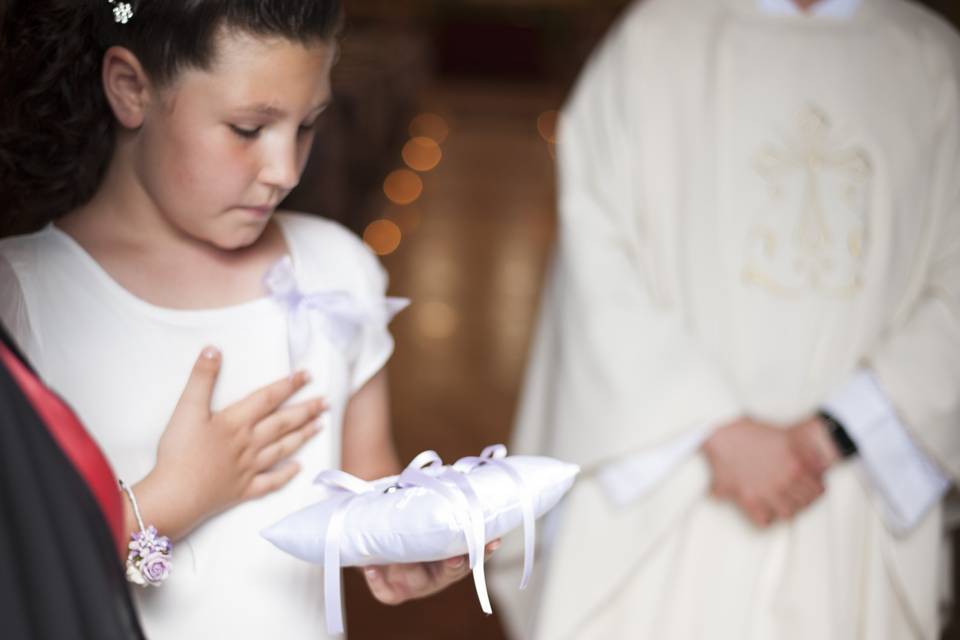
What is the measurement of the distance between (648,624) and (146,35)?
5.28 ft

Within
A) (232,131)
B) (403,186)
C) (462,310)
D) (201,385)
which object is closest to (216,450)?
(201,385)

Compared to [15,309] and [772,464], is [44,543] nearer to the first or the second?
[15,309]

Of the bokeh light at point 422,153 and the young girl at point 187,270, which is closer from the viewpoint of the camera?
the young girl at point 187,270

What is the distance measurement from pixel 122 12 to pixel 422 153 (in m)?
10.6

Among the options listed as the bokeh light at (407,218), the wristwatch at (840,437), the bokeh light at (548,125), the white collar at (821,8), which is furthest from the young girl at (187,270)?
the bokeh light at (548,125)

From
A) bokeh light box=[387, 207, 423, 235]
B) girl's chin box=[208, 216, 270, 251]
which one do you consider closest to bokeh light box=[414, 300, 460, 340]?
bokeh light box=[387, 207, 423, 235]

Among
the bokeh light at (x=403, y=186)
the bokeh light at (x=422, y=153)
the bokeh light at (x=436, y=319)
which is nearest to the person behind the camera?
the bokeh light at (x=436, y=319)

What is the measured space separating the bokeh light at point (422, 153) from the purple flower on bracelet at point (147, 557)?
974 centimetres

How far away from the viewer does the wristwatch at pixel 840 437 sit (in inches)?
89.6

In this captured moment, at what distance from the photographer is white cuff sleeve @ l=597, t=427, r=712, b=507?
2352mm

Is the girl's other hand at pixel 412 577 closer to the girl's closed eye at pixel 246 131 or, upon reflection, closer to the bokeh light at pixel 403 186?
the girl's closed eye at pixel 246 131

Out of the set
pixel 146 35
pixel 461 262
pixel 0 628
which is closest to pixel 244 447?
pixel 146 35

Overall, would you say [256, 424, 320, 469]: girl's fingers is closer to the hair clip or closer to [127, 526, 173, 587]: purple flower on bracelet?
[127, 526, 173, 587]: purple flower on bracelet

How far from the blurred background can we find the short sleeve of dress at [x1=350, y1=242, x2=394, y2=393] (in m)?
0.27
